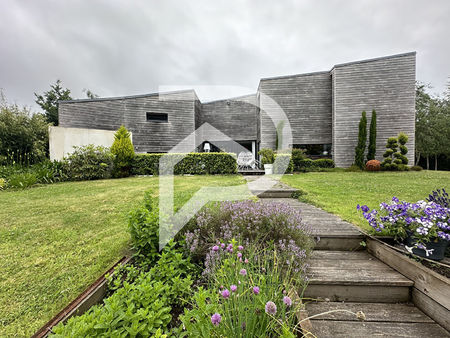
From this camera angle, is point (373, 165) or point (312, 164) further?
point (312, 164)

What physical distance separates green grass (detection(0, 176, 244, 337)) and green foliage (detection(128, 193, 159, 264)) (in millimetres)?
297

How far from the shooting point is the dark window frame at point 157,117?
43.5 ft

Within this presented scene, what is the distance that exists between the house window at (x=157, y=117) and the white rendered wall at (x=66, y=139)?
13.1 feet

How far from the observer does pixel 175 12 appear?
1213 cm

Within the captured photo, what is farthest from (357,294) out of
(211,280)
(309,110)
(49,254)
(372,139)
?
(309,110)

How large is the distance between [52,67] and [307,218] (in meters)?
28.3

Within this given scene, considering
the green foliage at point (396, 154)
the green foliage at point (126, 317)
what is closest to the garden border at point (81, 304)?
the green foliage at point (126, 317)

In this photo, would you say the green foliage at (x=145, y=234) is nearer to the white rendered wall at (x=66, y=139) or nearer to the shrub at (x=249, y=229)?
the shrub at (x=249, y=229)

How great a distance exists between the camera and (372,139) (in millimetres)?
11125

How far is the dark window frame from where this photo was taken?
13273 mm

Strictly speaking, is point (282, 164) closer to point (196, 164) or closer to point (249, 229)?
point (196, 164)

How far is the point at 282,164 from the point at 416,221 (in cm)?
813

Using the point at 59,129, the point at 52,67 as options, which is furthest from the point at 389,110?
the point at 52,67

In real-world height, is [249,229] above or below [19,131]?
below
